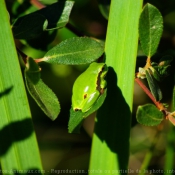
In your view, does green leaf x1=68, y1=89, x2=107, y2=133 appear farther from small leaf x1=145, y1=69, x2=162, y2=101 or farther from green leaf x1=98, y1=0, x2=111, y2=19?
green leaf x1=98, y1=0, x2=111, y2=19

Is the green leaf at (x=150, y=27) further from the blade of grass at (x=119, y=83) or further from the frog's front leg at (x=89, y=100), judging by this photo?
the frog's front leg at (x=89, y=100)

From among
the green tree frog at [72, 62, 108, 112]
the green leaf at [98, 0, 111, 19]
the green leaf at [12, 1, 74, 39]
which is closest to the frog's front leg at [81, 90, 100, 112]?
the green tree frog at [72, 62, 108, 112]

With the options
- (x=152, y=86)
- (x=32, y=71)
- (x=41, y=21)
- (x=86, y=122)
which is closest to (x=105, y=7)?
(x=41, y=21)

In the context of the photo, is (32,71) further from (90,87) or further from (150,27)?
(150,27)

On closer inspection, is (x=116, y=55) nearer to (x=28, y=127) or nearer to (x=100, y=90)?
(x=100, y=90)

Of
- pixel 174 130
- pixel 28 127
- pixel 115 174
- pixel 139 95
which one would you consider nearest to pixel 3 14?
pixel 28 127
